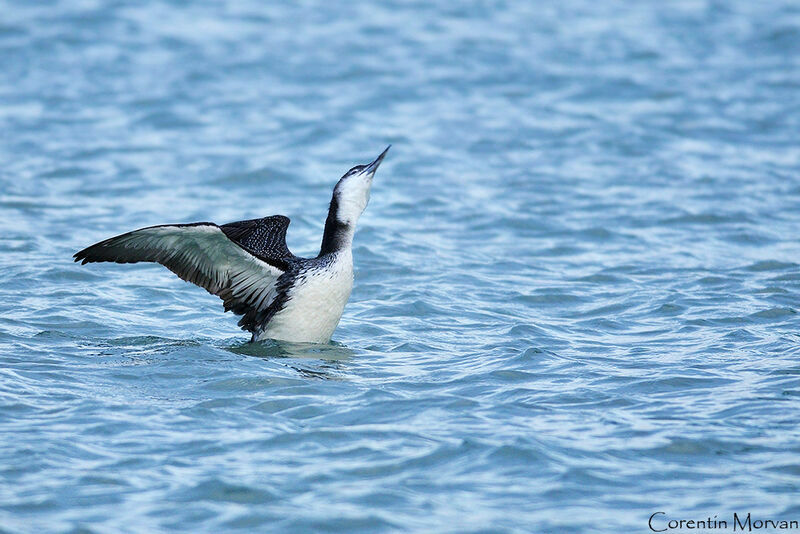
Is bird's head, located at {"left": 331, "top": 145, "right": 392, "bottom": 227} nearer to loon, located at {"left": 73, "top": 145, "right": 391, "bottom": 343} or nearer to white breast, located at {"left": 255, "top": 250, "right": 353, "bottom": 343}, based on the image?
loon, located at {"left": 73, "top": 145, "right": 391, "bottom": 343}

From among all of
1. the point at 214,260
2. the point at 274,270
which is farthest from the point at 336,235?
the point at 214,260

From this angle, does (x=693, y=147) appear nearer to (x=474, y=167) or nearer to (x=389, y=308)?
(x=474, y=167)

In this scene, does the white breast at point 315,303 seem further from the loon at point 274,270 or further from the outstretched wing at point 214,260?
the outstretched wing at point 214,260

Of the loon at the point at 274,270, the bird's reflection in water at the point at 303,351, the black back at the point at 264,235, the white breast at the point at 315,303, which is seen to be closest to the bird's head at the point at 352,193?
the loon at the point at 274,270

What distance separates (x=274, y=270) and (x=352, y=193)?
736mm

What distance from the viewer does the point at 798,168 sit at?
13.0 meters

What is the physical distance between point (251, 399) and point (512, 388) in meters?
1.53

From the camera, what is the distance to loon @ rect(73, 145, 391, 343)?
24.5 ft

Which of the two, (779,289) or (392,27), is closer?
(779,289)

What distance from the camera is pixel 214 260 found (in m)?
7.63

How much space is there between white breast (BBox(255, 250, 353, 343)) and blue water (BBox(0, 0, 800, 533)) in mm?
162

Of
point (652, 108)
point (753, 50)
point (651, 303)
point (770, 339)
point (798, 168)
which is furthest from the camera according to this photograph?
point (753, 50)

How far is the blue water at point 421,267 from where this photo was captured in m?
5.44

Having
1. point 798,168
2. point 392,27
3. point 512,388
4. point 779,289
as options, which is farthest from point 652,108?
point 512,388
